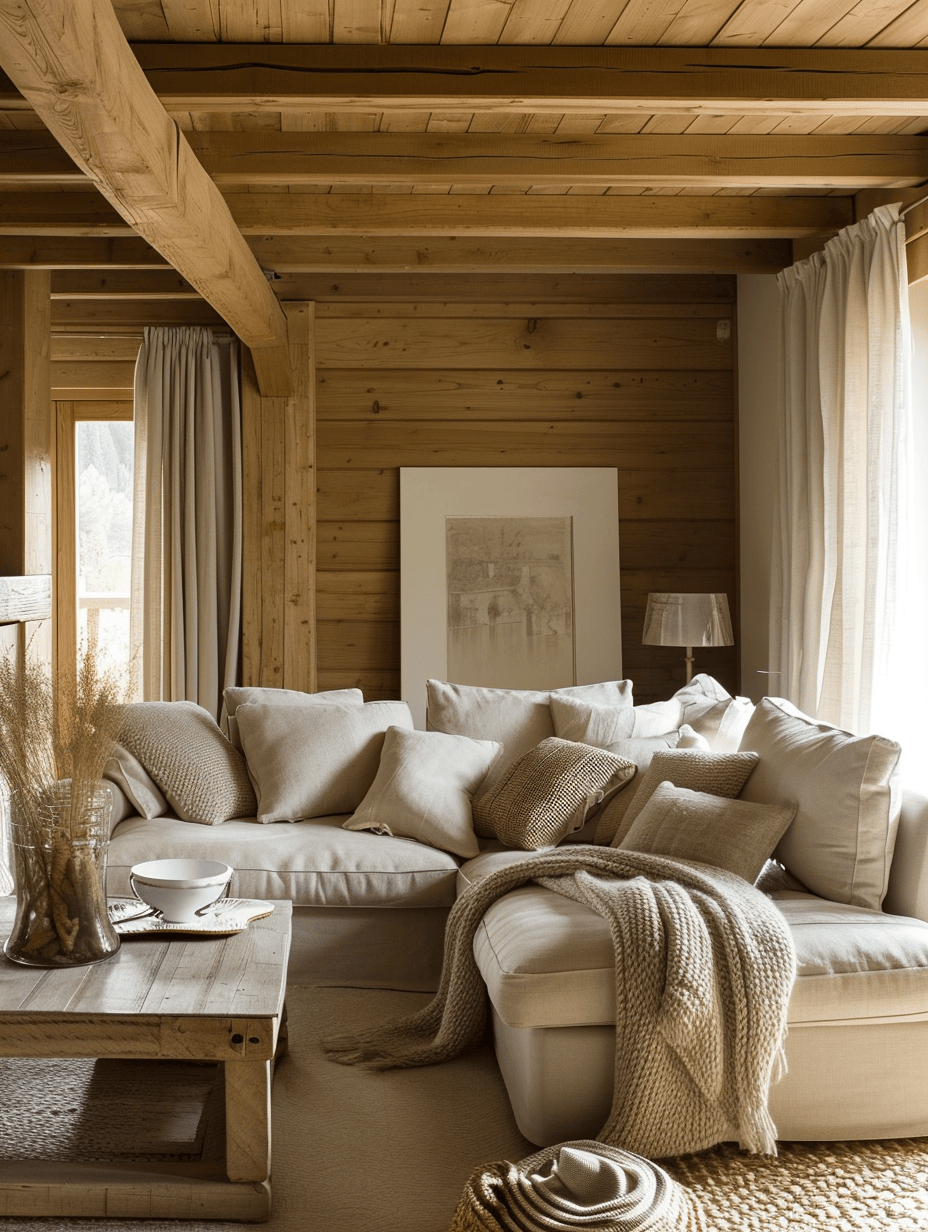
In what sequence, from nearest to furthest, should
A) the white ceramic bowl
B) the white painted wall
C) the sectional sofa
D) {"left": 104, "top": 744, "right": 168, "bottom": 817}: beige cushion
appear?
the sectional sofa < the white ceramic bowl < {"left": 104, "top": 744, "right": 168, "bottom": 817}: beige cushion < the white painted wall

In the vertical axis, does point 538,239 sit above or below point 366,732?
above

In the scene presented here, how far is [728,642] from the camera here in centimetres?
480

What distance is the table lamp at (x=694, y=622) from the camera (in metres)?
4.73

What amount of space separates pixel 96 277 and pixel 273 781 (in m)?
2.96

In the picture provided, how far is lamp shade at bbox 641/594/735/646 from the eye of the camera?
4.73 m

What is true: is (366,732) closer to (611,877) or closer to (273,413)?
(611,877)

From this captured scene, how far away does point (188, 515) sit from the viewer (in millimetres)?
5488

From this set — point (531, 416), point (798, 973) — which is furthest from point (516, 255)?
point (798, 973)

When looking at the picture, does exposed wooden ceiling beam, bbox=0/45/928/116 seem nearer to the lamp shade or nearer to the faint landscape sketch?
the lamp shade

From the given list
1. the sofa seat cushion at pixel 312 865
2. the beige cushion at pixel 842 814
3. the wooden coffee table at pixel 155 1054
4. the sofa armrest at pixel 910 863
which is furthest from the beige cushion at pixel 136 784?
the sofa armrest at pixel 910 863

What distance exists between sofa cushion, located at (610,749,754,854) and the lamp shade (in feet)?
5.24

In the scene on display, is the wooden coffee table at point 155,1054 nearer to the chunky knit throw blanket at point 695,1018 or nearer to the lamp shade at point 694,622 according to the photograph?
the chunky knit throw blanket at point 695,1018

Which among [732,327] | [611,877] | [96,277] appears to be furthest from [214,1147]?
[732,327]

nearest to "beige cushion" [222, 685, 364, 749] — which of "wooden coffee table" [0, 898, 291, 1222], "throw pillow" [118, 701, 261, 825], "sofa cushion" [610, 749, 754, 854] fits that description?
"throw pillow" [118, 701, 261, 825]
